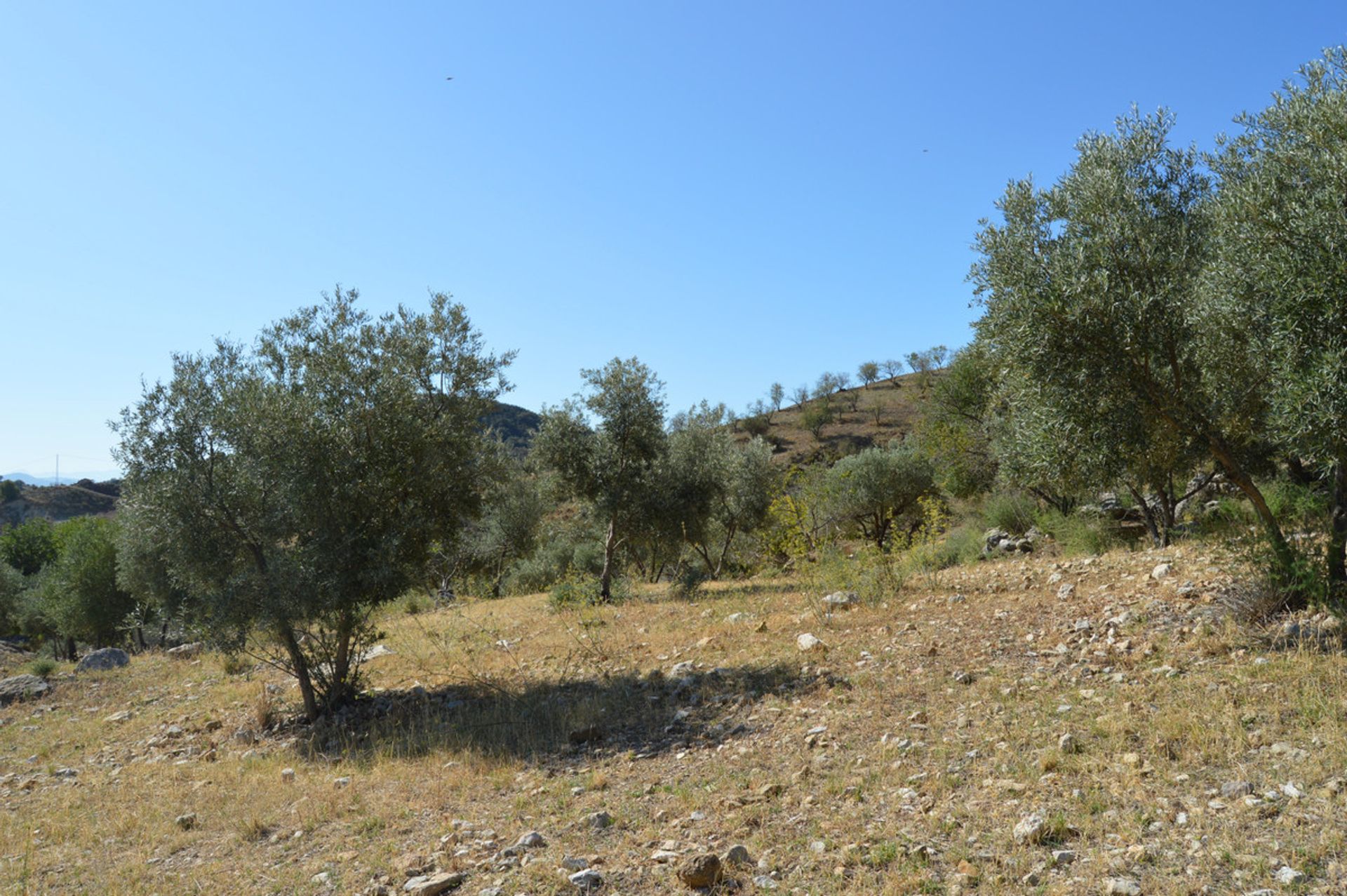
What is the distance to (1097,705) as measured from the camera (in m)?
7.67

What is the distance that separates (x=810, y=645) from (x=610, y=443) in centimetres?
1234

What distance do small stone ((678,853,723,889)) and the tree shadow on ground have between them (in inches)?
131

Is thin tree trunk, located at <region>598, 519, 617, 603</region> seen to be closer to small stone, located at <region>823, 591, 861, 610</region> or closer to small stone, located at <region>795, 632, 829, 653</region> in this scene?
small stone, located at <region>823, 591, 861, 610</region>

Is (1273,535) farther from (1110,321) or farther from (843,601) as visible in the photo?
(843,601)

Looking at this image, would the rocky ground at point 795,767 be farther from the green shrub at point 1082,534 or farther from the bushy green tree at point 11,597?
the bushy green tree at point 11,597

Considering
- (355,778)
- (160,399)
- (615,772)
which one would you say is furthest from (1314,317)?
(160,399)

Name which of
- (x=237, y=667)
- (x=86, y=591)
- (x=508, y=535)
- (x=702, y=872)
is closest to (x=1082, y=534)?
(x=702, y=872)

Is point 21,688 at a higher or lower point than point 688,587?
lower

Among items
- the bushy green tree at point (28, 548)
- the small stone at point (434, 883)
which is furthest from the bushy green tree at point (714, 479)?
the bushy green tree at point (28, 548)

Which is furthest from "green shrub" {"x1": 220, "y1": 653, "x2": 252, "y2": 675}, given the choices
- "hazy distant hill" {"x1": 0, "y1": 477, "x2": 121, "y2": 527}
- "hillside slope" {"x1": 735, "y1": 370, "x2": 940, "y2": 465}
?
"hazy distant hill" {"x1": 0, "y1": 477, "x2": 121, "y2": 527}

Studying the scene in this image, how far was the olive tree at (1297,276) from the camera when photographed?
7.09 m

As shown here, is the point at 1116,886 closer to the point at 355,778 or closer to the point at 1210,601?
the point at 1210,601

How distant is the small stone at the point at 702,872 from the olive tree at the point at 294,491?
8.11m

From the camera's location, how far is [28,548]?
2089 inches
